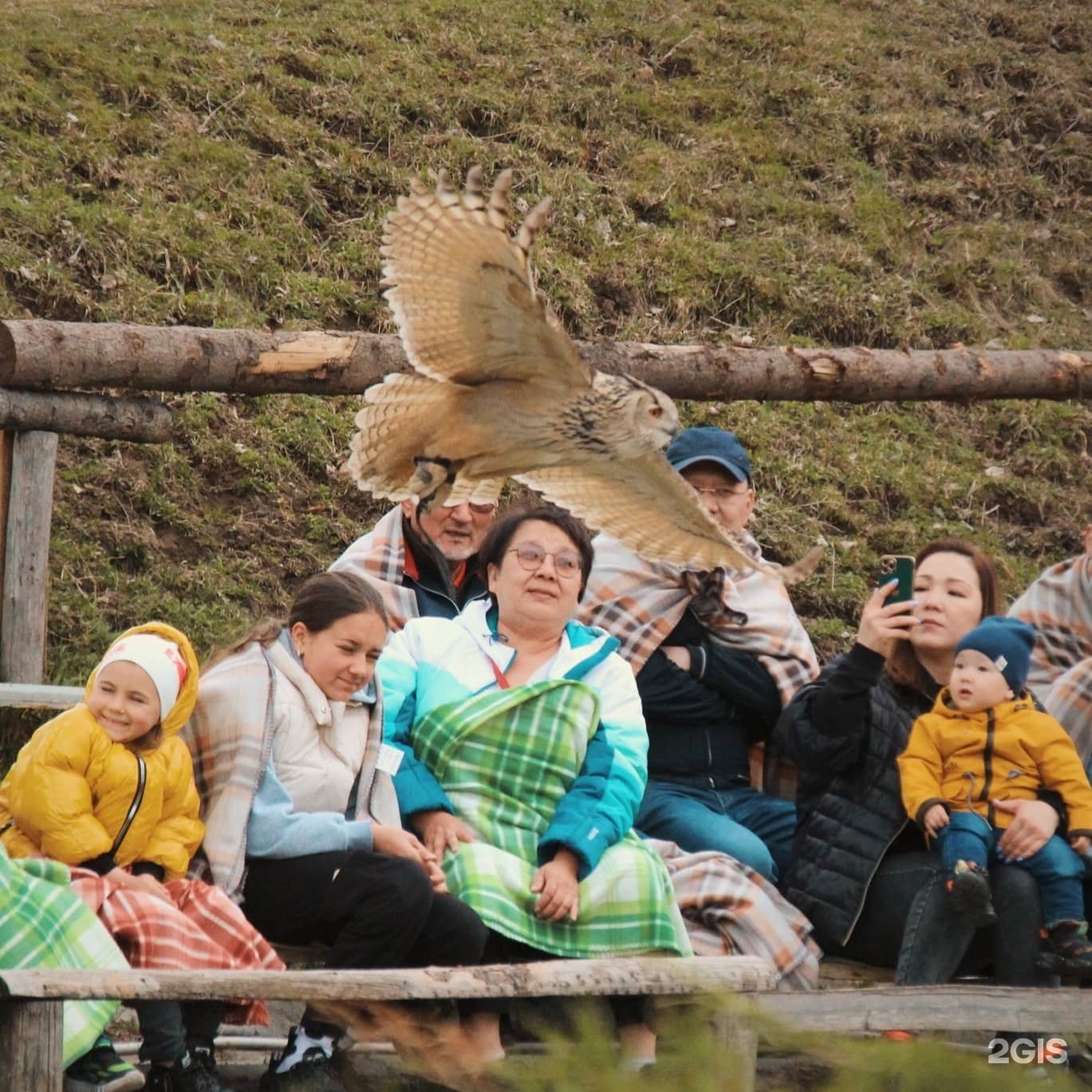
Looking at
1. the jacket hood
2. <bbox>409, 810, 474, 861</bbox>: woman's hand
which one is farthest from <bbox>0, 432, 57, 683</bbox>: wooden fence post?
<bbox>409, 810, 474, 861</bbox>: woman's hand

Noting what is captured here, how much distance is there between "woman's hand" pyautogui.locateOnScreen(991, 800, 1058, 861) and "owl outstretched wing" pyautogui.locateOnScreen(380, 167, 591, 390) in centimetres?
141

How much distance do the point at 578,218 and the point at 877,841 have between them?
6218 mm

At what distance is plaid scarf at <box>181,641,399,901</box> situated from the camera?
10.6 feet

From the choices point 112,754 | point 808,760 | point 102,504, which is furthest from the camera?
point 102,504

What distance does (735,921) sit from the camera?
11.7 ft

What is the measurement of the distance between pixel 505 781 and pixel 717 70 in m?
8.97

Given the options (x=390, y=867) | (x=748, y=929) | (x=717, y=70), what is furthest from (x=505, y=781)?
(x=717, y=70)

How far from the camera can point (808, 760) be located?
12.4 feet

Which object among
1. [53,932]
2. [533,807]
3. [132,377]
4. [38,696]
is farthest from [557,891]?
[132,377]

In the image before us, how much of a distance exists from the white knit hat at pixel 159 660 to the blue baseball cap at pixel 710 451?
1.56m

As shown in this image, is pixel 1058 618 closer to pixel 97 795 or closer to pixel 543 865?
pixel 543 865

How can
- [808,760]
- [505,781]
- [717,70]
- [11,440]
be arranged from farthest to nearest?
[717,70], [11,440], [808,760], [505,781]

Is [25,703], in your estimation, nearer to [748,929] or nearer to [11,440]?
[11,440]

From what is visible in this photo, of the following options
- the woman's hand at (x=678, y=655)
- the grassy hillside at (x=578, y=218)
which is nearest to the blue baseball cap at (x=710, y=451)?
the woman's hand at (x=678, y=655)
